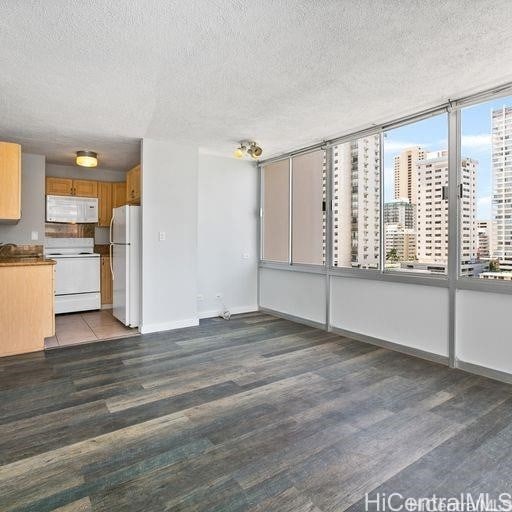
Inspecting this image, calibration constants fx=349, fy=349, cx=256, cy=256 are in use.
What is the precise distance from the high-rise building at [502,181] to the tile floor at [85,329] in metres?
4.06

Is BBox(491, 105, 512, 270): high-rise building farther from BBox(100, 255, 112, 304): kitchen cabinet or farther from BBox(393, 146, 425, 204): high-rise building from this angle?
BBox(100, 255, 112, 304): kitchen cabinet

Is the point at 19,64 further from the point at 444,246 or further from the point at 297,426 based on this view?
the point at 444,246

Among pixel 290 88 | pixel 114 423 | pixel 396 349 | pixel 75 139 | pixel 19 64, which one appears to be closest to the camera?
pixel 114 423

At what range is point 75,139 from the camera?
4375 mm

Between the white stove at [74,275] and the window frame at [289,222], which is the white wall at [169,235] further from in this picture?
the white stove at [74,275]

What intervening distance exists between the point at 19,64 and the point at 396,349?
419cm

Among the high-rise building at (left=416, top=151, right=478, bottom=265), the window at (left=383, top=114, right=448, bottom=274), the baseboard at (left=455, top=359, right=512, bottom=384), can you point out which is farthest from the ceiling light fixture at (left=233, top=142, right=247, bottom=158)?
the baseboard at (left=455, top=359, right=512, bottom=384)

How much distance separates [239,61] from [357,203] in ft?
7.75

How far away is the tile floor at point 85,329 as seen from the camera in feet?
13.6

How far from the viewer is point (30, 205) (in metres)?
5.17

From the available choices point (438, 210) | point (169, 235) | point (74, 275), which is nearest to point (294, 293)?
point (169, 235)

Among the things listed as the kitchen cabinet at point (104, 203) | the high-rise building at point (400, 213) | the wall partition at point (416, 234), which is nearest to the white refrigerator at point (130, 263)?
the kitchen cabinet at point (104, 203)

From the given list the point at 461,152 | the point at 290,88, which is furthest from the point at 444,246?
the point at 290,88

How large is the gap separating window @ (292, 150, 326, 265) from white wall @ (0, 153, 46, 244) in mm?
3801
